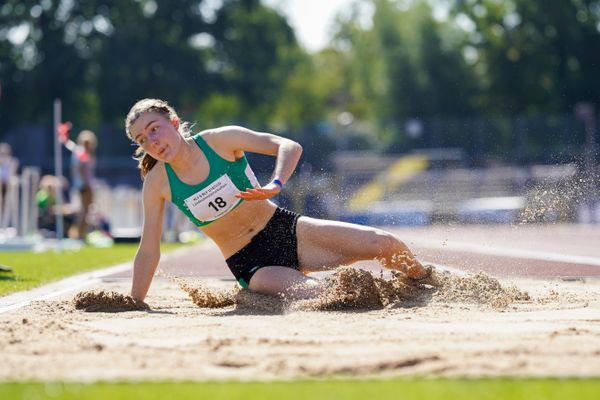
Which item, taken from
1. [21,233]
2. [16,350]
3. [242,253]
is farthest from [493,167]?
[16,350]

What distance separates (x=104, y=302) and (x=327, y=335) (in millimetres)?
1993

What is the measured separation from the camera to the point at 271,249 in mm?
6836

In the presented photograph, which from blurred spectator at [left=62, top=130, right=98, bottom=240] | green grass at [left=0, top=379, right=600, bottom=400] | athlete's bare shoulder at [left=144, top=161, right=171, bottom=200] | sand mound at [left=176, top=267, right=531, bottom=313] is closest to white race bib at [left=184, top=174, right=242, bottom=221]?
athlete's bare shoulder at [left=144, top=161, right=171, bottom=200]

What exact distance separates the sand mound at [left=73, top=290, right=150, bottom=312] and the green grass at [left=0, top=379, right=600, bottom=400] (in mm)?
2577

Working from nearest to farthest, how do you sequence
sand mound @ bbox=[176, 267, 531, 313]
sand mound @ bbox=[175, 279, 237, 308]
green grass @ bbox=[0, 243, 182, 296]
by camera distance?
sand mound @ bbox=[176, 267, 531, 313] → sand mound @ bbox=[175, 279, 237, 308] → green grass @ bbox=[0, 243, 182, 296]

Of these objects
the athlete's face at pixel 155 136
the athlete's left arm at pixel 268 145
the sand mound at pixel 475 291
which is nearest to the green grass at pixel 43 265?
the athlete's face at pixel 155 136

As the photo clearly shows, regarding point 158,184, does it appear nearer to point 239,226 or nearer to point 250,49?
point 239,226

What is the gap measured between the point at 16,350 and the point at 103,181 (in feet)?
116

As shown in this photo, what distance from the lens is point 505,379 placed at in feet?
12.4

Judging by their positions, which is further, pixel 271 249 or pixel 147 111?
pixel 271 249

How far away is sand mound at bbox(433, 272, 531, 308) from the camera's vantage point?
644 cm

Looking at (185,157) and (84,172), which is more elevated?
(84,172)

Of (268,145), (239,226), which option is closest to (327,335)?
(239,226)

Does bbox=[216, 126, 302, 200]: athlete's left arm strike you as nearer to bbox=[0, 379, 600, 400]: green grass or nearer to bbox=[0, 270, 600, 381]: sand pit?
bbox=[0, 270, 600, 381]: sand pit
